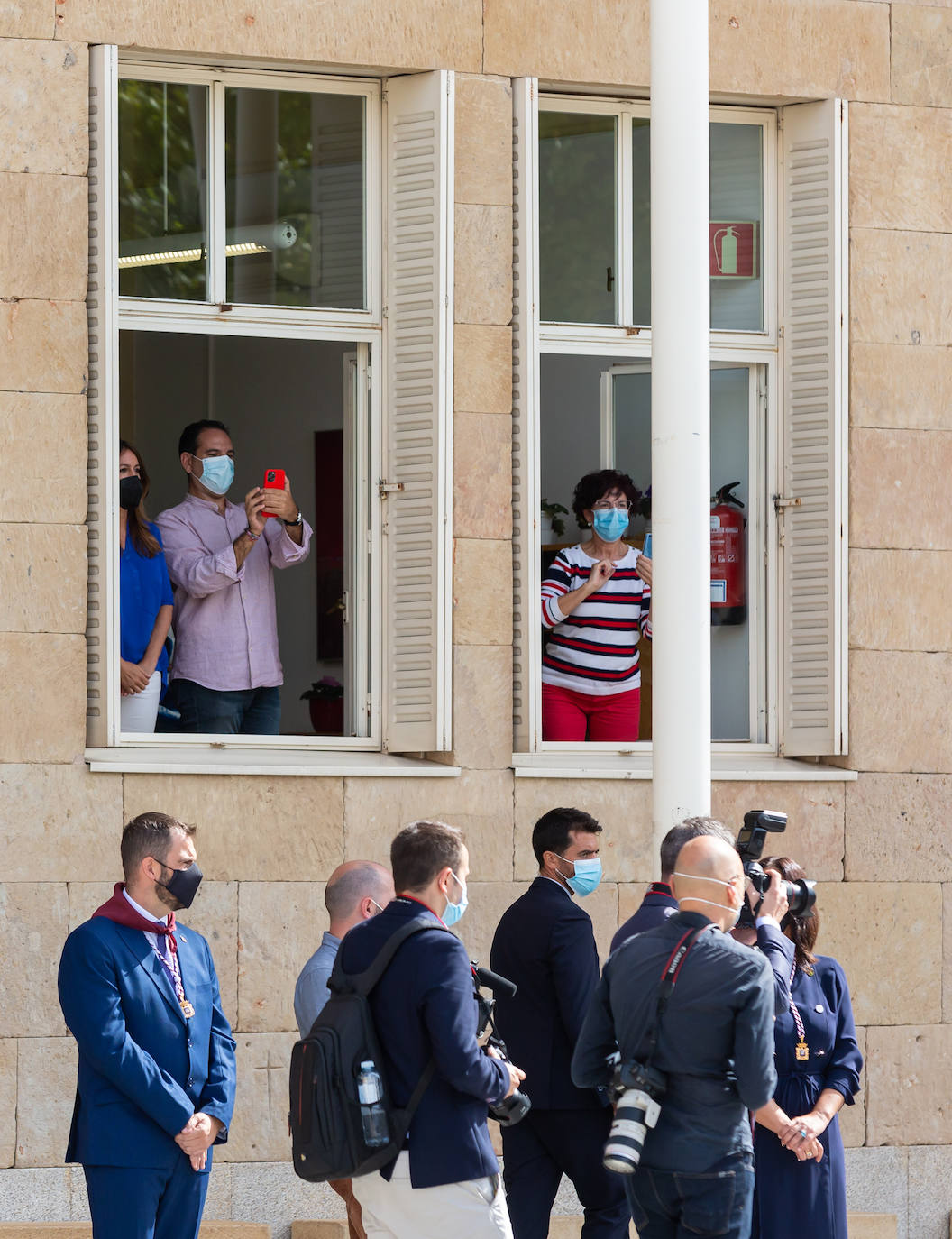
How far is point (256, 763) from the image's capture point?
313 inches

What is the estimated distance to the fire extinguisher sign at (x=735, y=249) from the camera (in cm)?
906

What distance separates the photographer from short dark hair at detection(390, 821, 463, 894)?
5.15 metres

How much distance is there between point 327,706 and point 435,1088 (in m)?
4.01

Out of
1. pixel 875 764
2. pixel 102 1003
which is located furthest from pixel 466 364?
pixel 102 1003

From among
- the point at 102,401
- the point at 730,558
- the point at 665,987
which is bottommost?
the point at 665,987

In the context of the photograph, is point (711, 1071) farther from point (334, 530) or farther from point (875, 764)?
point (334, 530)

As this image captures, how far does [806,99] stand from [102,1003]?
551 cm

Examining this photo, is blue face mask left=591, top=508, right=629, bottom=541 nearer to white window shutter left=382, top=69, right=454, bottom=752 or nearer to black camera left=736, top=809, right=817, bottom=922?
white window shutter left=382, top=69, right=454, bottom=752

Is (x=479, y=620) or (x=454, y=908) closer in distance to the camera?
(x=454, y=908)


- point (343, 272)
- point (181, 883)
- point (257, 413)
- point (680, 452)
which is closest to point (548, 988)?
point (181, 883)

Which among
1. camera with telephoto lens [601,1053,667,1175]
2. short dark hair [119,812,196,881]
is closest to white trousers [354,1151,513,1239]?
camera with telephoto lens [601,1053,667,1175]

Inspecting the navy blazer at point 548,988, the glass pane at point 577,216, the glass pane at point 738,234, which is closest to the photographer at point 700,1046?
the navy blazer at point 548,988

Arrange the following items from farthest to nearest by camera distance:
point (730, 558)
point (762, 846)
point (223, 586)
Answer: point (730, 558) → point (223, 586) → point (762, 846)

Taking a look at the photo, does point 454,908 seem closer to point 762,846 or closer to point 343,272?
point 762,846
